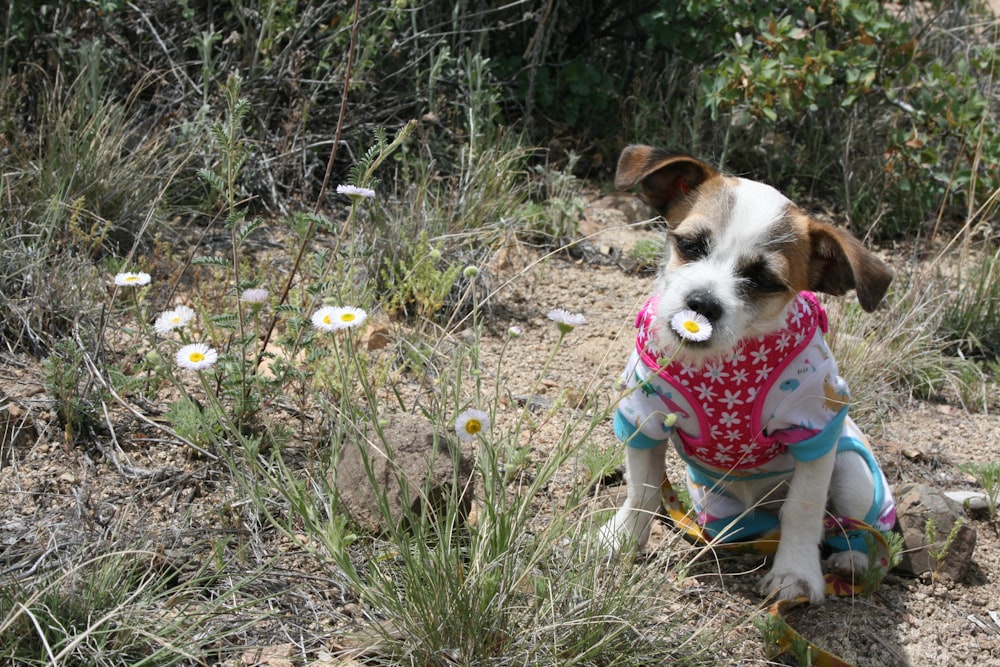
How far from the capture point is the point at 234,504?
288cm

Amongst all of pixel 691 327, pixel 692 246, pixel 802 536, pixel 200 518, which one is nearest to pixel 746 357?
pixel 692 246

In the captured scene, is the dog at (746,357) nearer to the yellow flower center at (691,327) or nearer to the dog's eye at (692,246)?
the dog's eye at (692,246)

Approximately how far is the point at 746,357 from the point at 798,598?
77cm

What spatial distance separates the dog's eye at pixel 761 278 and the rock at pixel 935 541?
3.49 ft

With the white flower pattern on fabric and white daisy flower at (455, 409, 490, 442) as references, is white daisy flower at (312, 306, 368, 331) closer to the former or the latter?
white daisy flower at (455, 409, 490, 442)

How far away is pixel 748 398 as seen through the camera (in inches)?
114

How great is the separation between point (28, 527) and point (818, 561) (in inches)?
92.0

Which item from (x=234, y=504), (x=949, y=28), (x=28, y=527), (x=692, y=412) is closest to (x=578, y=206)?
(x=692, y=412)

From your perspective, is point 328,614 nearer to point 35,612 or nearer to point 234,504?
point 234,504

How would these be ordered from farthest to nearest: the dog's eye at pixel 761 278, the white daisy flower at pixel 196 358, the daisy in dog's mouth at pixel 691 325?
the dog's eye at pixel 761 278
the daisy in dog's mouth at pixel 691 325
the white daisy flower at pixel 196 358

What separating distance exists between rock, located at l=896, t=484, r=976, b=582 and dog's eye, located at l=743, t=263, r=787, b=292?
1063 millimetres

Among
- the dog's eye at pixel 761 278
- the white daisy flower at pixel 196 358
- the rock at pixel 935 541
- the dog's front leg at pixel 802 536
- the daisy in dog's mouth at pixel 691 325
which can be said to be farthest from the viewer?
the rock at pixel 935 541

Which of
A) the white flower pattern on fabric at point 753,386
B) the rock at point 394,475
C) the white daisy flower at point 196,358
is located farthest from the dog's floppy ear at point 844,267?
the white daisy flower at point 196,358

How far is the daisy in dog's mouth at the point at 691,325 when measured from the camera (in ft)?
8.04
